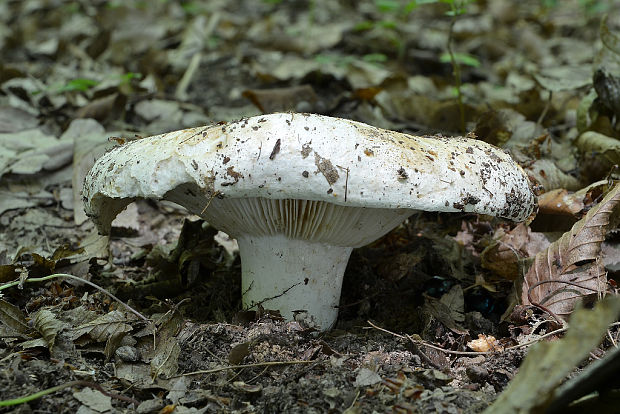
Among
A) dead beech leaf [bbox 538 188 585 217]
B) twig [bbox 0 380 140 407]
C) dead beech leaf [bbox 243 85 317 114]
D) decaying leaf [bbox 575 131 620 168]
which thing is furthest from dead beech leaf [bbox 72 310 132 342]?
decaying leaf [bbox 575 131 620 168]

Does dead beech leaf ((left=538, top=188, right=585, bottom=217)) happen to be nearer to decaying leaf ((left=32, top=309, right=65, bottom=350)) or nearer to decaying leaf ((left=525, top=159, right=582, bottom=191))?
decaying leaf ((left=525, top=159, right=582, bottom=191))

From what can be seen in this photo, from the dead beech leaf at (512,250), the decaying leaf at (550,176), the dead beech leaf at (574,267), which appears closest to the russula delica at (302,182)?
the dead beech leaf at (574,267)

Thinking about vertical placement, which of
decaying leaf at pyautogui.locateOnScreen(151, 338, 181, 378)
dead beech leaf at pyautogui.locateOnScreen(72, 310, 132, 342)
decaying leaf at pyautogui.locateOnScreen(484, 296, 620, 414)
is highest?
decaying leaf at pyautogui.locateOnScreen(484, 296, 620, 414)

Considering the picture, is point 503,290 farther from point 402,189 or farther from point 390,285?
point 402,189

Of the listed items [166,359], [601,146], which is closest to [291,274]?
[166,359]

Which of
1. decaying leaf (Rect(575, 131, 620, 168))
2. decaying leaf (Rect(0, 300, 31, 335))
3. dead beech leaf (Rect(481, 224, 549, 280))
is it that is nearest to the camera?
decaying leaf (Rect(0, 300, 31, 335))

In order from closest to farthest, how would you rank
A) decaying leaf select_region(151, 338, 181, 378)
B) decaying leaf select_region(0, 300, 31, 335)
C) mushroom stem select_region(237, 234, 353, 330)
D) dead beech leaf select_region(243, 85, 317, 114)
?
decaying leaf select_region(151, 338, 181, 378)
decaying leaf select_region(0, 300, 31, 335)
mushroom stem select_region(237, 234, 353, 330)
dead beech leaf select_region(243, 85, 317, 114)

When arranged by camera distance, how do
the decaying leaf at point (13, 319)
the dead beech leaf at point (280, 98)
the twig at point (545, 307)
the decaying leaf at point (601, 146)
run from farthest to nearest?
the dead beech leaf at point (280, 98) → the decaying leaf at point (601, 146) → the twig at point (545, 307) → the decaying leaf at point (13, 319)

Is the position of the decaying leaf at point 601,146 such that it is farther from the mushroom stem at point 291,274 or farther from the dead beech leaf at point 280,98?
the dead beech leaf at point 280,98
